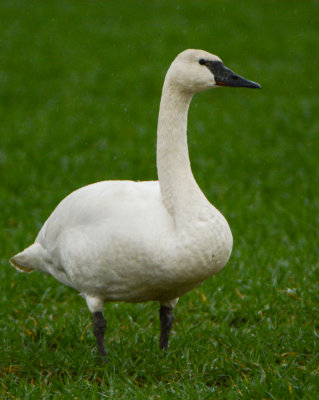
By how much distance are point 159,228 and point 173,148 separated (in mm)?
540

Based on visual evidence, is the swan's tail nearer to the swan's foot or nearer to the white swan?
the white swan

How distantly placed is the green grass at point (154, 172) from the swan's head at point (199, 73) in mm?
1572

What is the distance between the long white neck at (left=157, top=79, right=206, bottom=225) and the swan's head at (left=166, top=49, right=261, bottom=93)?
2.5 inches

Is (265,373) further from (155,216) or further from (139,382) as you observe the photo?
(155,216)

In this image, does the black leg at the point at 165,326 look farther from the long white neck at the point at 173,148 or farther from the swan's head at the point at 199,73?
the swan's head at the point at 199,73

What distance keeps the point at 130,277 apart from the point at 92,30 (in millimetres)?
11077

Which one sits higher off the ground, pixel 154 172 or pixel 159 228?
pixel 159 228

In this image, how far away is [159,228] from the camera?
3.93 metres

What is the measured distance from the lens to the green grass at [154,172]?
4219mm

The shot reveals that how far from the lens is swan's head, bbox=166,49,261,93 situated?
4.11 m

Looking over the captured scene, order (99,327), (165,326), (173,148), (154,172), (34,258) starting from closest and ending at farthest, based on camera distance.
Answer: (173,148)
(99,327)
(165,326)
(34,258)
(154,172)

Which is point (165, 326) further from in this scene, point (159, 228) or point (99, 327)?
point (159, 228)

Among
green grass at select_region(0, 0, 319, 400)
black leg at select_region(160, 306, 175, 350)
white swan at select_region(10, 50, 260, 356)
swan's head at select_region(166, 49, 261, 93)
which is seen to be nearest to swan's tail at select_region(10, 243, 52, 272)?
white swan at select_region(10, 50, 260, 356)

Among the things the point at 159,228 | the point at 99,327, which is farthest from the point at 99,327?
the point at 159,228
